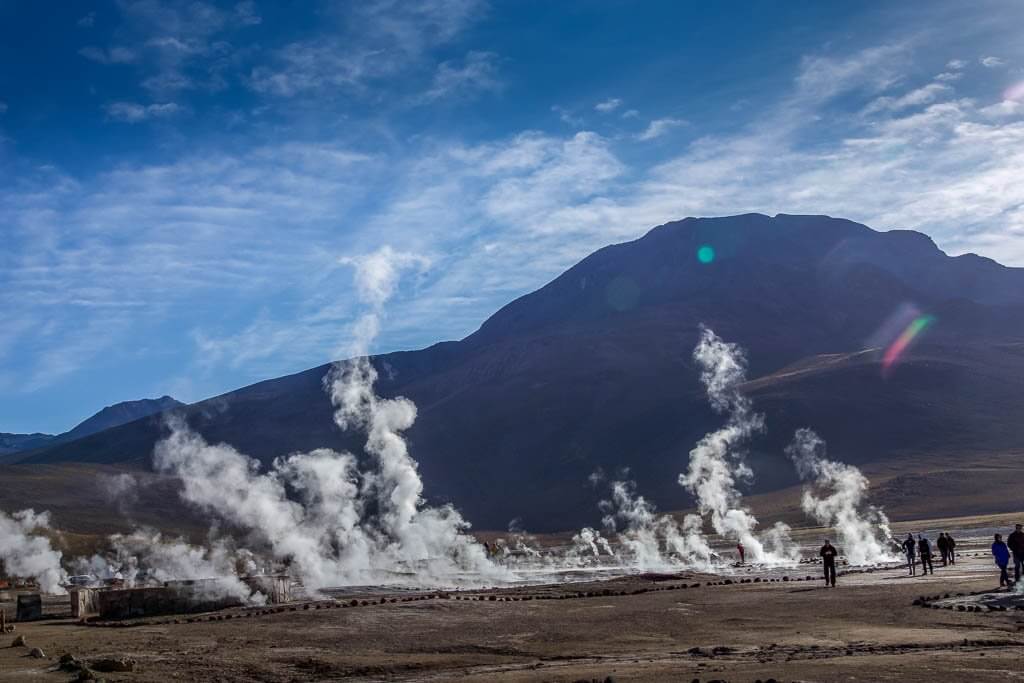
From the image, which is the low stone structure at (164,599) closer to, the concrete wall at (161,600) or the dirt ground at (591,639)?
the concrete wall at (161,600)

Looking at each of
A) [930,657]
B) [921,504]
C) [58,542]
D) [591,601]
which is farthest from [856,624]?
[921,504]

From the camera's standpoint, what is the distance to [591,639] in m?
25.3

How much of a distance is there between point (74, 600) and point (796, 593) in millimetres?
29609

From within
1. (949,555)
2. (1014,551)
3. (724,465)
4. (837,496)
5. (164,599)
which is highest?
(724,465)

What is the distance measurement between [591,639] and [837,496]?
12474 cm

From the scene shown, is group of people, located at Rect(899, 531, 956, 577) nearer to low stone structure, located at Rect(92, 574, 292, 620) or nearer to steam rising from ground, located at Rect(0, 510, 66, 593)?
low stone structure, located at Rect(92, 574, 292, 620)

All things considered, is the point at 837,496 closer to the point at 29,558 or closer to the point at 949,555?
the point at 949,555

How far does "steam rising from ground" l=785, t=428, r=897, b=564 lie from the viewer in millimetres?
76562

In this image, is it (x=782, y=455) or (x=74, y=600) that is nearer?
(x=74, y=600)

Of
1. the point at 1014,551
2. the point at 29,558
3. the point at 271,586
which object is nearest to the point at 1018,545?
the point at 1014,551

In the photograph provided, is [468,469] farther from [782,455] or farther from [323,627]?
[323,627]

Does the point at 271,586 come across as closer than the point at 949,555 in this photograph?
Yes

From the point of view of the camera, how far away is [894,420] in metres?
172

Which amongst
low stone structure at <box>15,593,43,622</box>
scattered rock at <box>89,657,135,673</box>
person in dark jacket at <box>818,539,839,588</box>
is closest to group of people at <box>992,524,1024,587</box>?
person in dark jacket at <box>818,539,839,588</box>
